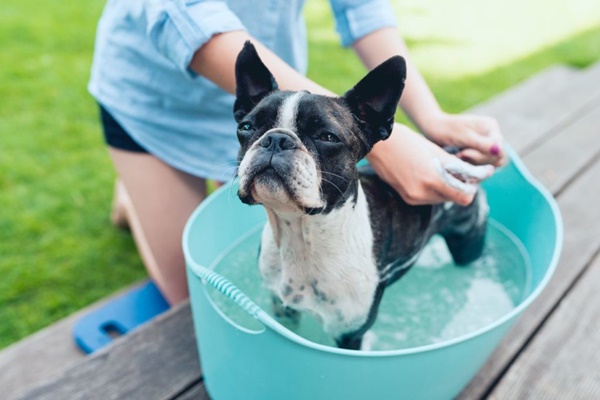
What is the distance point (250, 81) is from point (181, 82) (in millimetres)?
542

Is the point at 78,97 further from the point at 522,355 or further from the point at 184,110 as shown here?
the point at 522,355

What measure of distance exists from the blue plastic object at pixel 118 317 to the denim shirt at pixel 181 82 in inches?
20.5

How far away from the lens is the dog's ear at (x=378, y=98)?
1087 mm

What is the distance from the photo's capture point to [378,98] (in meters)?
1.15

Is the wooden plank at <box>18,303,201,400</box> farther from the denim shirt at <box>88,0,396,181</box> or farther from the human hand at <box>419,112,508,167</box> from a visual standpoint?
the human hand at <box>419,112,508,167</box>

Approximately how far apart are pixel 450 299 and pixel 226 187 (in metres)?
0.74

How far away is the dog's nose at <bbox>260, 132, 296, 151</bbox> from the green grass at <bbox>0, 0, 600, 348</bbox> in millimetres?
1408

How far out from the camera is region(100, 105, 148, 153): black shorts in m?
1.76

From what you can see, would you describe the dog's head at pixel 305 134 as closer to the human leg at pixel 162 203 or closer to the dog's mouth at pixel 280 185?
the dog's mouth at pixel 280 185

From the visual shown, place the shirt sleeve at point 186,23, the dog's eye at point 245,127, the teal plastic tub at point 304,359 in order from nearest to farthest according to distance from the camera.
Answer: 1. the teal plastic tub at point 304,359
2. the dog's eye at point 245,127
3. the shirt sleeve at point 186,23

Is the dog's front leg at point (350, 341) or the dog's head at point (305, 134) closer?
the dog's head at point (305, 134)

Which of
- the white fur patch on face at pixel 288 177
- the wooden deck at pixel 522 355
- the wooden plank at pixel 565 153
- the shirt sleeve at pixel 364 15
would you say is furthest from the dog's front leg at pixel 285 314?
the wooden plank at pixel 565 153

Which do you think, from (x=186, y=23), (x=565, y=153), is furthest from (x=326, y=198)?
(x=565, y=153)

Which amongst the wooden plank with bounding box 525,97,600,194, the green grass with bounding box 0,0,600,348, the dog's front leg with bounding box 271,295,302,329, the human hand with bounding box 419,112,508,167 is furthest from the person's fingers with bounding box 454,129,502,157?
the green grass with bounding box 0,0,600,348
